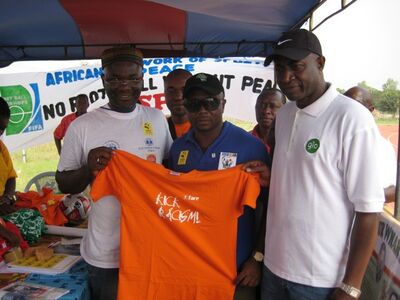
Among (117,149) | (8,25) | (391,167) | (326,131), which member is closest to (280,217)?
(326,131)

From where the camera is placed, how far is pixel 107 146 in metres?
2.10

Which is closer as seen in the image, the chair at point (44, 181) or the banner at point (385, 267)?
the banner at point (385, 267)

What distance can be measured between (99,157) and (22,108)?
710 centimetres

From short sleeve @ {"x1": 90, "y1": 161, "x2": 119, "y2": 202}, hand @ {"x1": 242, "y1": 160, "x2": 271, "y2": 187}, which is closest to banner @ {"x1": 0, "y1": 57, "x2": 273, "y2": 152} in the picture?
short sleeve @ {"x1": 90, "y1": 161, "x2": 119, "y2": 202}

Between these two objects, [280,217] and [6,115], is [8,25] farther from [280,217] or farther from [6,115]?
[280,217]

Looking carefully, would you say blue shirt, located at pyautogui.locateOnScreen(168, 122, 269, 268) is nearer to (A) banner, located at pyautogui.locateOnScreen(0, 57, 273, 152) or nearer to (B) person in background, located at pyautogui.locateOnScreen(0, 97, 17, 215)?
(B) person in background, located at pyautogui.locateOnScreen(0, 97, 17, 215)

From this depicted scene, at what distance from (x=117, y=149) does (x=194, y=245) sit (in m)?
0.71

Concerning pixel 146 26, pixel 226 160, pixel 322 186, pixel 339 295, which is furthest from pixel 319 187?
pixel 146 26

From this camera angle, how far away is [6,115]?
3438mm

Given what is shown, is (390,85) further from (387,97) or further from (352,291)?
(352,291)

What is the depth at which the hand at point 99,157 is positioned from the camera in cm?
195

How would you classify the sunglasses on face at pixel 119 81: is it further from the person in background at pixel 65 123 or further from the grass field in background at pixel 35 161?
the grass field in background at pixel 35 161

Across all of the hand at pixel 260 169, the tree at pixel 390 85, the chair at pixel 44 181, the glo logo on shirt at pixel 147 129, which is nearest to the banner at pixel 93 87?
the chair at pixel 44 181

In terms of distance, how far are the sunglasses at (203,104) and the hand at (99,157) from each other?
526mm
